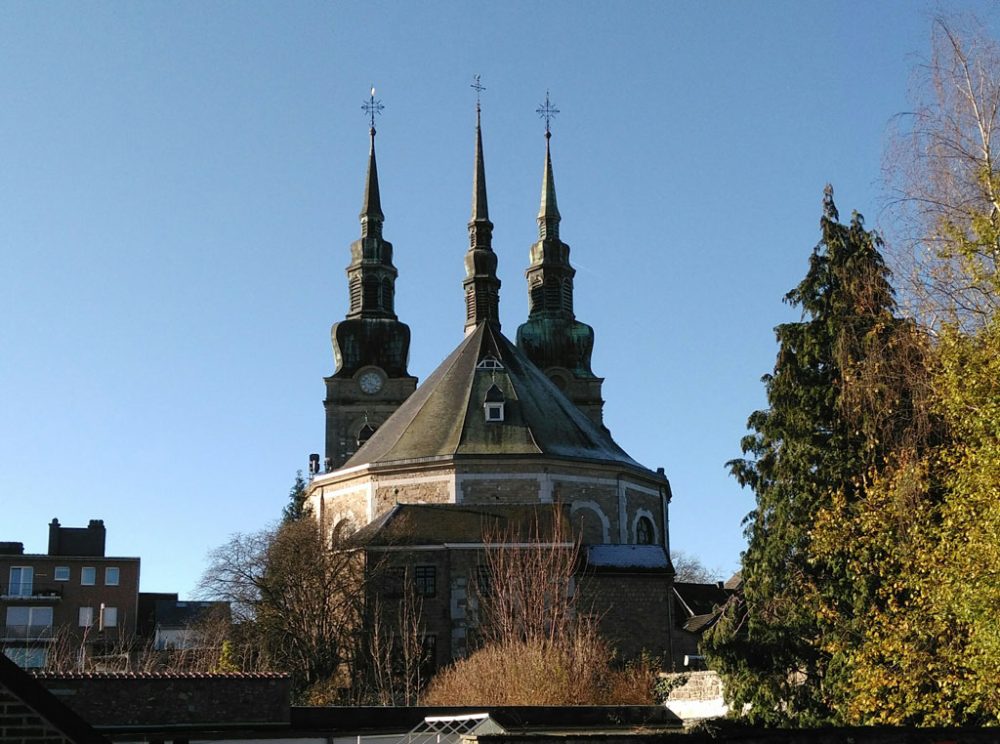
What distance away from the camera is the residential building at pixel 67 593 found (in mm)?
56125

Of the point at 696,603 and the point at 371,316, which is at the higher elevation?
the point at 371,316

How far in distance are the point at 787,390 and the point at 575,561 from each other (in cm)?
1517

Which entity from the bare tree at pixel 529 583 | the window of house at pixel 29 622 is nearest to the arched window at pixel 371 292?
the window of house at pixel 29 622

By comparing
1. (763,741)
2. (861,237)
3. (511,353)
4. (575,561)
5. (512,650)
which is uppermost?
(511,353)

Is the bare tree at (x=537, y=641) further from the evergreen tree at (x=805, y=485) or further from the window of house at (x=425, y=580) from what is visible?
the evergreen tree at (x=805, y=485)

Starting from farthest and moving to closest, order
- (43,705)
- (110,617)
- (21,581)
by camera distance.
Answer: (110,617)
(21,581)
(43,705)

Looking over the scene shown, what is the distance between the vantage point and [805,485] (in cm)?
2230

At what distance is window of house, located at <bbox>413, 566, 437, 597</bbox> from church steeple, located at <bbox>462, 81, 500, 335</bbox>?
1727cm

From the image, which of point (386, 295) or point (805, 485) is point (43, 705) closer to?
point (805, 485)

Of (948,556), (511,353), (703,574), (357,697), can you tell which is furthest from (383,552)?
(703,574)

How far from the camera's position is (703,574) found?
90375 millimetres

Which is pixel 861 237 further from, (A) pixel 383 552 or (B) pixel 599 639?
(A) pixel 383 552

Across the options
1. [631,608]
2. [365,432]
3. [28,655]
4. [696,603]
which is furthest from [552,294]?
[631,608]

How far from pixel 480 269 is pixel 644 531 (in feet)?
52.4
